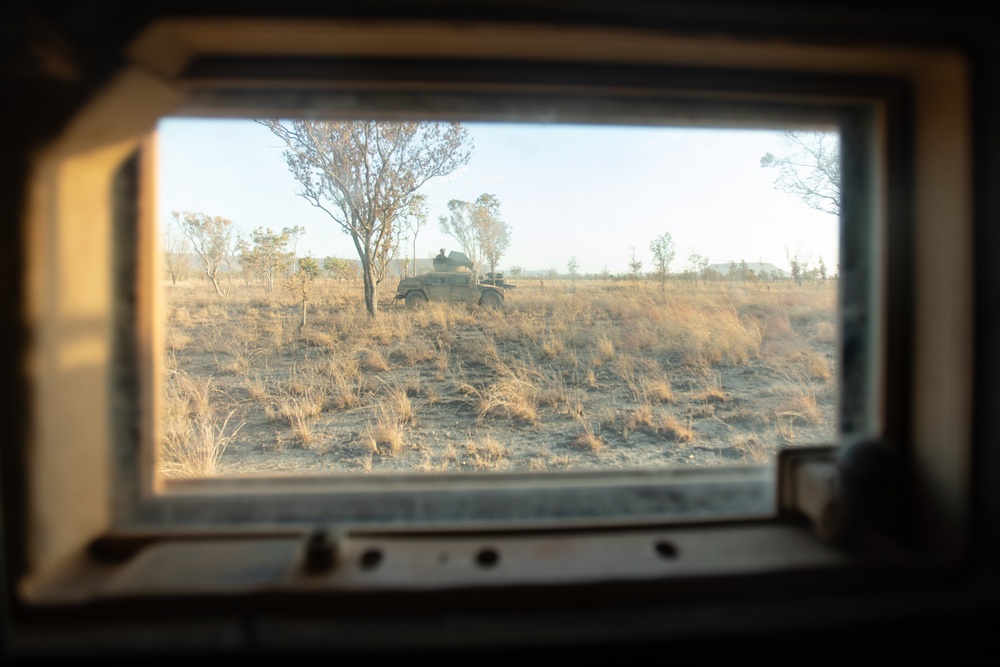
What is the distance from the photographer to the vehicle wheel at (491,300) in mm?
7551

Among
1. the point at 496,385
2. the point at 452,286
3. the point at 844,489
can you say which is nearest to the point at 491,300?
the point at 452,286

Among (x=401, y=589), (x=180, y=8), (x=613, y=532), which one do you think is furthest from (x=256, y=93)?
(x=613, y=532)

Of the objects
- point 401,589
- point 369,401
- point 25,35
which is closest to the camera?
point 25,35

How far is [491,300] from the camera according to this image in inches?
305

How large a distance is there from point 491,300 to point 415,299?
1.42 m

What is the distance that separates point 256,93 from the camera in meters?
0.96

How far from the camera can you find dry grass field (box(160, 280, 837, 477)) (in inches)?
95.4

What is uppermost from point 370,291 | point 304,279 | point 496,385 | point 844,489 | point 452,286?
point 452,286

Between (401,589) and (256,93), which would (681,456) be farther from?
(256,93)

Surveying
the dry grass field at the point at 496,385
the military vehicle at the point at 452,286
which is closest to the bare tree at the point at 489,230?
the dry grass field at the point at 496,385

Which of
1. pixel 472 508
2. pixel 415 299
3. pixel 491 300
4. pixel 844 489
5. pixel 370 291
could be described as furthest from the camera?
pixel 415 299

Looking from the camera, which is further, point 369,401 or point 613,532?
point 369,401

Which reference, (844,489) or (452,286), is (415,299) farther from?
(844,489)

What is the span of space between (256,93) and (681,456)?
234 centimetres
